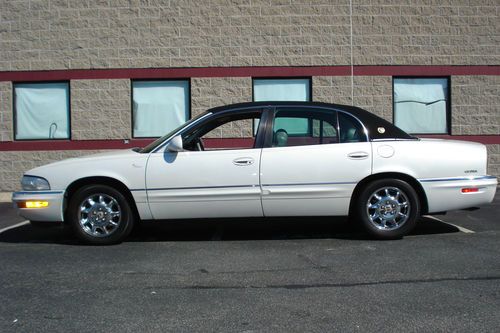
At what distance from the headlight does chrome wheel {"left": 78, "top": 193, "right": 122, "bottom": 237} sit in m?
0.50

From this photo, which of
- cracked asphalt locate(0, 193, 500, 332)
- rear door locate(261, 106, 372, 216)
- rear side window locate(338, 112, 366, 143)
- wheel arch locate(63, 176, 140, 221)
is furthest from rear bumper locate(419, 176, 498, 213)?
wheel arch locate(63, 176, 140, 221)

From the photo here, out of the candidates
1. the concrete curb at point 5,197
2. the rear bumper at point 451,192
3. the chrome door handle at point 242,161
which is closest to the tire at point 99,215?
the chrome door handle at point 242,161

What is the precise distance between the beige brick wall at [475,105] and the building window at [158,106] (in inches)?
233

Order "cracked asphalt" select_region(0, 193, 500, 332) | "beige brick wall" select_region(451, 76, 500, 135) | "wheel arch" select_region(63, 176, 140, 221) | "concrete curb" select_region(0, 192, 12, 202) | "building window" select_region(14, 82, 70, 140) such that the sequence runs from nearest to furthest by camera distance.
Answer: "cracked asphalt" select_region(0, 193, 500, 332)
"wheel arch" select_region(63, 176, 140, 221)
"concrete curb" select_region(0, 192, 12, 202)
"beige brick wall" select_region(451, 76, 500, 135)
"building window" select_region(14, 82, 70, 140)

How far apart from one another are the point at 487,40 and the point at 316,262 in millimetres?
8520

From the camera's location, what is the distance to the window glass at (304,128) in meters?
6.32

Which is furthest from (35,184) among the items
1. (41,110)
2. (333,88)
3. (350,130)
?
(333,88)

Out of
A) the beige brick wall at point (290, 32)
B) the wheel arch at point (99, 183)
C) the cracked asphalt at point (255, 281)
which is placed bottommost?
the cracked asphalt at point (255, 281)

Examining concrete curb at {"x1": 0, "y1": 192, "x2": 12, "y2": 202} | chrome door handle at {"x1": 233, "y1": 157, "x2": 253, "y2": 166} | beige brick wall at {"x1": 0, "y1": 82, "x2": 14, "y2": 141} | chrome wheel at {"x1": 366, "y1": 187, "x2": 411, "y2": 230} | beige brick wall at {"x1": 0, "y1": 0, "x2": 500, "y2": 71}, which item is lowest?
concrete curb at {"x1": 0, "y1": 192, "x2": 12, "y2": 202}

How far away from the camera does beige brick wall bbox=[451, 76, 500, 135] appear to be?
1162cm

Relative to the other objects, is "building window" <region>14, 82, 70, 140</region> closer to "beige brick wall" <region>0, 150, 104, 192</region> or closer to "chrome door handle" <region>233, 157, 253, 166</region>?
"beige brick wall" <region>0, 150, 104, 192</region>

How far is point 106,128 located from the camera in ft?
38.4

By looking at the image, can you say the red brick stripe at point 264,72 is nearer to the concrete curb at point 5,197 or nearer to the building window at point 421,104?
the building window at point 421,104

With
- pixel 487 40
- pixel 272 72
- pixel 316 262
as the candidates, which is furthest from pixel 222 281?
pixel 487 40
